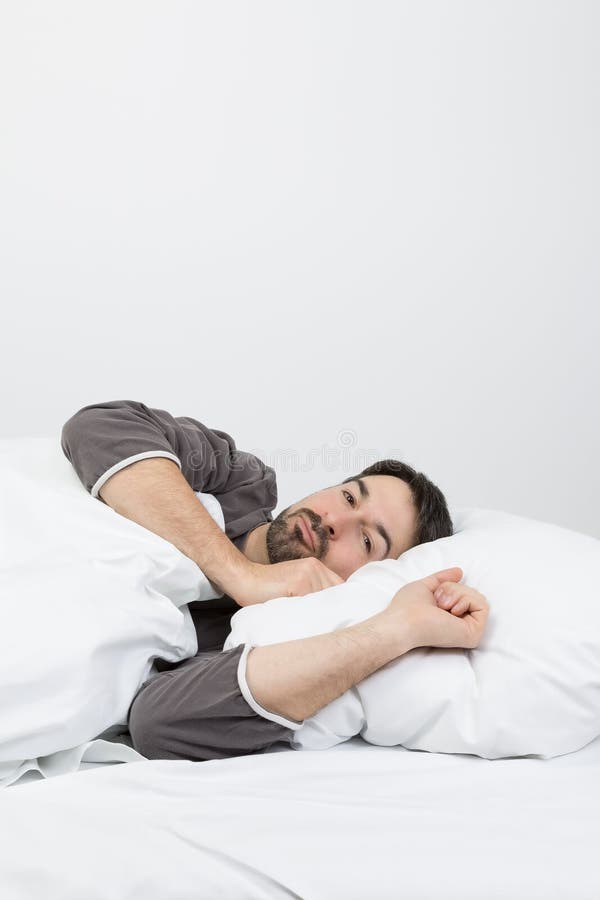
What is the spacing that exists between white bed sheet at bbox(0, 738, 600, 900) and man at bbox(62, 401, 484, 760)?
0.31 ft

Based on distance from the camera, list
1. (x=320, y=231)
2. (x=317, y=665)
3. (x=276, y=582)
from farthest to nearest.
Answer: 1. (x=320, y=231)
2. (x=276, y=582)
3. (x=317, y=665)

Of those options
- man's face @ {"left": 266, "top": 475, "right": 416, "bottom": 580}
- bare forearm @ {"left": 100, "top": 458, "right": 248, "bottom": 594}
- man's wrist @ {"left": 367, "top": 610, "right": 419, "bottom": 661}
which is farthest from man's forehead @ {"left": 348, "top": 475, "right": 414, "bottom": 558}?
man's wrist @ {"left": 367, "top": 610, "right": 419, "bottom": 661}

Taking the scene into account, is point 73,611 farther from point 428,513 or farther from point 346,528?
point 428,513

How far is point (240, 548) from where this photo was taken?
86.4 inches

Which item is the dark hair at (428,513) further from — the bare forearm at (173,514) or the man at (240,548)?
the bare forearm at (173,514)

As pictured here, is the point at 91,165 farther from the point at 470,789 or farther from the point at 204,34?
the point at 470,789

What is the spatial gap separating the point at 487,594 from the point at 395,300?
1.98m

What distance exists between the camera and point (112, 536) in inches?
66.7

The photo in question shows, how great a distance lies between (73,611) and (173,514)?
1.38 feet

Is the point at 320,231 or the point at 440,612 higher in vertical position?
the point at 320,231

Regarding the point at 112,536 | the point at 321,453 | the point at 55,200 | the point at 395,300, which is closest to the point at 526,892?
the point at 112,536

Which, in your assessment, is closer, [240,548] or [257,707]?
[257,707]

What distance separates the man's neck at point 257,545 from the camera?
2139 millimetres

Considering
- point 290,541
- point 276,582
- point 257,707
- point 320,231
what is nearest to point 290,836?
point 257,707
